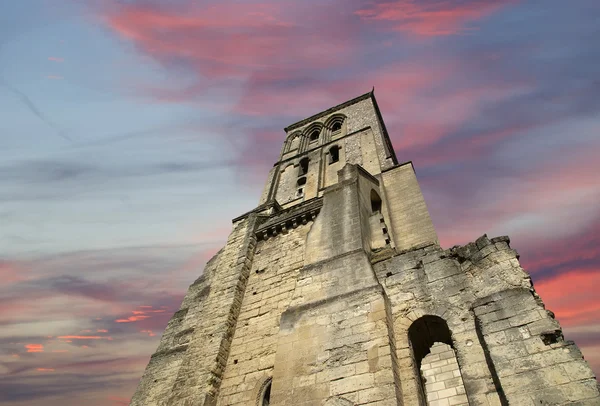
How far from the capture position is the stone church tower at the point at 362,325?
4719 millimetres

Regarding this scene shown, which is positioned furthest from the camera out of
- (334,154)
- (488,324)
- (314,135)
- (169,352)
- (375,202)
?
(314,135)

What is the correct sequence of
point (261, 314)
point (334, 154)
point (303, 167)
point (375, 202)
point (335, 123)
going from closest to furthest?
point (261, 314)
point (375, 202)
point (334, 154)
point (303, 167)
point (335, 123)

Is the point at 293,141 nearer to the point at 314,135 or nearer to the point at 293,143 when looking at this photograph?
the point at 293,143

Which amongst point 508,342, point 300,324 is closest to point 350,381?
point 300,324

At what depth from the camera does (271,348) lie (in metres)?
7.38

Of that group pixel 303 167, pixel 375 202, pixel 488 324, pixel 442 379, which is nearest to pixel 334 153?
pixel 303 167

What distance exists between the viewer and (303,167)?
19156 mm

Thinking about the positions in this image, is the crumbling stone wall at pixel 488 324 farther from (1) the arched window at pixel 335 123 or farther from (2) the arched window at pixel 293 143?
(1) the arched window at pixel 335 123

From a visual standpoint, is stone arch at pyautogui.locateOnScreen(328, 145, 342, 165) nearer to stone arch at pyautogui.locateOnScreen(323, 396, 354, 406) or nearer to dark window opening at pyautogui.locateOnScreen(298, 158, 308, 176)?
dark window opening at pyautogui.locateOnScreen(298, 158, 308, 176)

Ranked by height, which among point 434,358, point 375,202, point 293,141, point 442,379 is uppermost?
A: point 293,141

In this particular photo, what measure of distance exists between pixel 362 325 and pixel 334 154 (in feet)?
45.1

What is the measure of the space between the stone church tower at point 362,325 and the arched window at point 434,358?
0.03 metres

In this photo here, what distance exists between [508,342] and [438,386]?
12.7 ft

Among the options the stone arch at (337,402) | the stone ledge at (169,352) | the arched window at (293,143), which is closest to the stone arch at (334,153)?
the arched window at (293,143)
